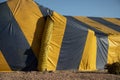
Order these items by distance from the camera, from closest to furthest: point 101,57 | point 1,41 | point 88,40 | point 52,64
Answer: point 1,41, point 52,64, point 88,40, point 101,57

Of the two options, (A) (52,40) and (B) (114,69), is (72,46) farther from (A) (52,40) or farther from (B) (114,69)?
(B) (114,69)

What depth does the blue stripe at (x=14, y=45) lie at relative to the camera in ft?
29.0

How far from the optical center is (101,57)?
10.7m

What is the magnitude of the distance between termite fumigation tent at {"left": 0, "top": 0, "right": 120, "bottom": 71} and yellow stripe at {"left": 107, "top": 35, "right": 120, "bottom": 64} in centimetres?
82

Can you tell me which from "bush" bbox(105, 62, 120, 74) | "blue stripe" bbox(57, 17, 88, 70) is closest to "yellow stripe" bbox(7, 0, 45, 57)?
"blue stripe" bbox(57, 17, 88, 70)

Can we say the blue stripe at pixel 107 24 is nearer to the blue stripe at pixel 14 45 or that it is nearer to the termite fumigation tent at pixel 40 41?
the termite fumigation tent at pixel 40 41

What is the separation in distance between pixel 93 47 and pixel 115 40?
137 cm

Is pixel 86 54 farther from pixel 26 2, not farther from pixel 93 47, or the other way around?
pixel 26 2

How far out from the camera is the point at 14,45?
29.3 feet

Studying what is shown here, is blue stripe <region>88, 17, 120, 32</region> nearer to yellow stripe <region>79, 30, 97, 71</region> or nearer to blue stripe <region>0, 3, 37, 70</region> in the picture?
yellow stripe <region>79, 30, 97, 71</region>

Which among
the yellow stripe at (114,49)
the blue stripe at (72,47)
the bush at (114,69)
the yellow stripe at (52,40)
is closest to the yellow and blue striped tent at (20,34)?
the yellow stripe at (52,40)

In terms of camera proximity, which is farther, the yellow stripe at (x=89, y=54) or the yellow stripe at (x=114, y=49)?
the yellow stripe at (x=114, y=49)

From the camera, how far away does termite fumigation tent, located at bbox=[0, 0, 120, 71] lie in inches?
351

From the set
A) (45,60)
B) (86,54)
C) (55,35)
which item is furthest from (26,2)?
(86,54)
